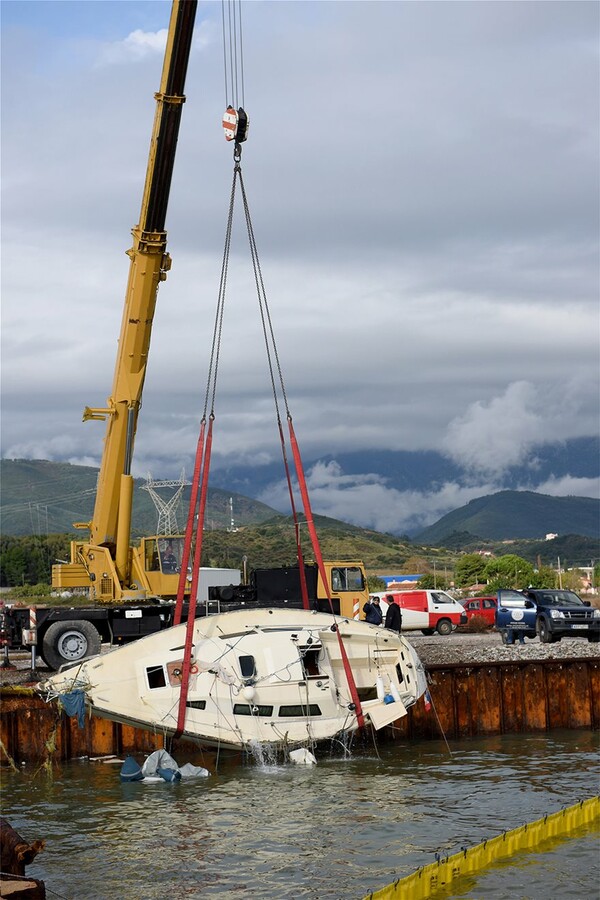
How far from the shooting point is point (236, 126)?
72.2 feet

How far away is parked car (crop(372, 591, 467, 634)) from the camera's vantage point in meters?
44.0

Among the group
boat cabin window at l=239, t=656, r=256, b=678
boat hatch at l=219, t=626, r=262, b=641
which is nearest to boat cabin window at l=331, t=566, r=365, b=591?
boat hatch at l=219, t=626, r=262, b=641

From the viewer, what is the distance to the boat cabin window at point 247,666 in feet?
70.2

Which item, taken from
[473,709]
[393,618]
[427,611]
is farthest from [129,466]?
[427,611]

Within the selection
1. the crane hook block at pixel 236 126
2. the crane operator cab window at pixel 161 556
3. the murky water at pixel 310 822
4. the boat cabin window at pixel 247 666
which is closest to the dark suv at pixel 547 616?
the crane operator cab window at pixel 161 556

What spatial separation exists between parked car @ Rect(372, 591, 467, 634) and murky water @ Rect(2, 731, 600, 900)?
20023 mm

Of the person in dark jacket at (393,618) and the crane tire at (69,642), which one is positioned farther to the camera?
the crane tire at (69,642)

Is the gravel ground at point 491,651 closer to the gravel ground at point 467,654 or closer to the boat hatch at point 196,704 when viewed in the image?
the gravel ground at point 467,654

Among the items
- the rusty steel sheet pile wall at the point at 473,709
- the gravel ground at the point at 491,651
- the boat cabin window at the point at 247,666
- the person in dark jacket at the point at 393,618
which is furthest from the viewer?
the gravel ground at the point at 491,651

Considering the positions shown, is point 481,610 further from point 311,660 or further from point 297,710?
point 297,710

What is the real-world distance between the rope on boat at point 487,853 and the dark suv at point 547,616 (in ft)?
64.1

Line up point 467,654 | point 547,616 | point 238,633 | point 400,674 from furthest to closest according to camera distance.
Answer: point 547,616 → point 467,654 → point 400,674 → point 238,633

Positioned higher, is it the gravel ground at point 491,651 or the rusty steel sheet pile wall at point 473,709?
the gravel ground at point 491,651

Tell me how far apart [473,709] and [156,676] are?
7910 mm
